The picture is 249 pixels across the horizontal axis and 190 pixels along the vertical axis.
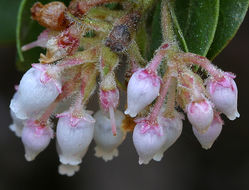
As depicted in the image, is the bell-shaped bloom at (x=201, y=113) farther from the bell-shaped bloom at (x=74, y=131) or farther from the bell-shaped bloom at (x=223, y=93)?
the bell-shaped bloom at (x=74, y=131)

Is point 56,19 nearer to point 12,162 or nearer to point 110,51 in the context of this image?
point 110,51

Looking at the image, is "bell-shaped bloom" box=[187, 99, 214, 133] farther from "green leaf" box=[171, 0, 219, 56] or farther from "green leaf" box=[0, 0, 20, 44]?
"green leaf" box=[0, 0, 20, 44]

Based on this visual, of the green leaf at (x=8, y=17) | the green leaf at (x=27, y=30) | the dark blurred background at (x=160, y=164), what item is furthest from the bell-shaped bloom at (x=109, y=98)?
the dark blurred background at (x=160, y=164)

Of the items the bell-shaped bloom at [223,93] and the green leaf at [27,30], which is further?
the green leaf at [27,30]

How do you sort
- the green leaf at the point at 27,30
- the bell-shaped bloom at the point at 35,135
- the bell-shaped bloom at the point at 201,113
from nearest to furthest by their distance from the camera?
1. the bell-shaped bloom at the point at 201,113
2. the bell-shaped bloom at the point at 35,135
3. the green leaf at the point at 27,30

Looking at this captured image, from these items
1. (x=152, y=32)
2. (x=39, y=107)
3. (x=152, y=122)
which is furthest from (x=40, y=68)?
(x=152, y=32)

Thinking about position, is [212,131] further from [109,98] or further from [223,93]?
[109,98]
